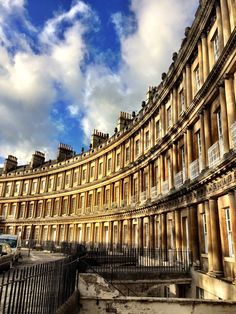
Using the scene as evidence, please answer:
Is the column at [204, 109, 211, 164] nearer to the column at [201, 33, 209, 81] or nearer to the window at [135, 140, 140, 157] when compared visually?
the column at [201, 33, 209, 81]

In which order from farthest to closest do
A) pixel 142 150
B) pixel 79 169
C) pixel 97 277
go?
pixel 79 169, pixel 142 150, pixel 97 277

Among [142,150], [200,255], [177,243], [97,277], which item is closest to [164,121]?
[142,150]

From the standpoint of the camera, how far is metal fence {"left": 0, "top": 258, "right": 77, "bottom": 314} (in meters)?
5.42

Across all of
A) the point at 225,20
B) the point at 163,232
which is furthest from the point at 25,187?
the point at 225,20

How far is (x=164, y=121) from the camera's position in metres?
21.1

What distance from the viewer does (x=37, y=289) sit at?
21.3ft

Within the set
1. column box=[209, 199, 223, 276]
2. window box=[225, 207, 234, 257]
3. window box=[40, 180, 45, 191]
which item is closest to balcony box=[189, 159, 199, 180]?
column box=[209, 199, 223, 276]

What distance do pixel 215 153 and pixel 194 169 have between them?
2.54 metres

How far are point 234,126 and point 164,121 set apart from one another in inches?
391

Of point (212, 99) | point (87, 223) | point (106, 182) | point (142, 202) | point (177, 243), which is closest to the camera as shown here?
point (212, 99)

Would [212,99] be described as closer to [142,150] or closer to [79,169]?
[142,150]

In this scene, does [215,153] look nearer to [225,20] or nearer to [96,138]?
[225,20]

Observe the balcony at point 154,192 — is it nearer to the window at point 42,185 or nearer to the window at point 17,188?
the window at point 42,185

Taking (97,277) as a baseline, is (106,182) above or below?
above
